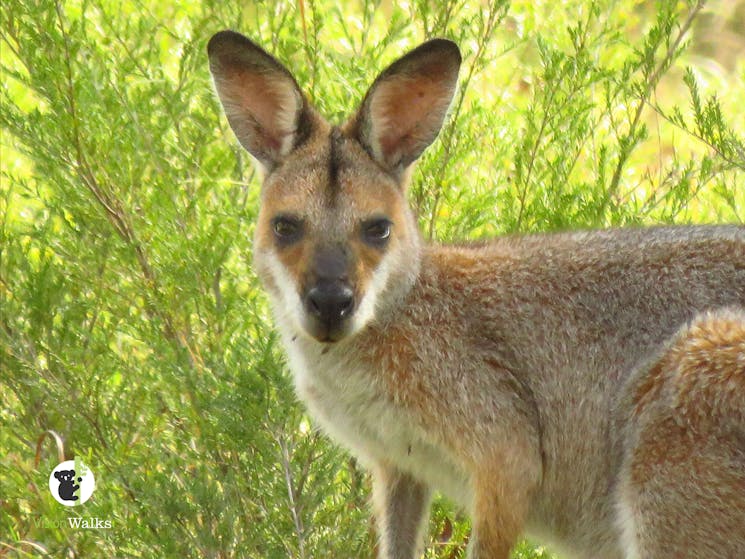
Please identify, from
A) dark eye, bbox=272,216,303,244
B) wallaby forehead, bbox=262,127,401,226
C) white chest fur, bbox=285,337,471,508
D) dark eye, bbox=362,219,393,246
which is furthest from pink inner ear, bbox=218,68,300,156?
white chest fur, bbox=285,337,471,508

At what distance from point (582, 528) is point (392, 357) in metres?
0.94

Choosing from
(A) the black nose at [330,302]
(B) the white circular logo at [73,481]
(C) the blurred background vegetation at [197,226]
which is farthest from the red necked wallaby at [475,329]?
(B) the white circular logo at [73,481]

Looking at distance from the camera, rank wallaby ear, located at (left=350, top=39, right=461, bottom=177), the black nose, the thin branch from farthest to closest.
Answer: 1. the thin branch
2. wallaby ear, located at (left=350, top=39, right=461, bottom=177)
3. the black nose

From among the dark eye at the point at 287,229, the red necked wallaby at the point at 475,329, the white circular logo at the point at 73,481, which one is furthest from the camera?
the white circular logo at the point at 73,481

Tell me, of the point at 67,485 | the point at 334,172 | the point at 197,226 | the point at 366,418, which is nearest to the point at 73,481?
the point at 67,485

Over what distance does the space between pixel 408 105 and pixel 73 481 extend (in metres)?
1.98

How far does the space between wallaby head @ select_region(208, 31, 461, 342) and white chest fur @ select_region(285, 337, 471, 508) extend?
19cm

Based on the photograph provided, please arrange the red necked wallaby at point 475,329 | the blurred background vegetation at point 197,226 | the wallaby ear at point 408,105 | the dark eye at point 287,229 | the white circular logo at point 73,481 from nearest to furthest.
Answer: the red necked wallaby at point 475,329
the dark eye at point 287,229
the wallaby ear at point 408,105
the blurred background vegetation at point 197,226
the white circular logo at point 73,481

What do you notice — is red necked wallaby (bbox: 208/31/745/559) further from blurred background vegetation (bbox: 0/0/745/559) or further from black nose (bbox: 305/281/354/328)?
blurred background vegetation (bbox: 0/0/745/559)

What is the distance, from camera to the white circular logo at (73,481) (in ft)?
18.3

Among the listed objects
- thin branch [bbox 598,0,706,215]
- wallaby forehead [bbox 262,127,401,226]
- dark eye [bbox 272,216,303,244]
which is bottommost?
dark eye [bbox 272,216,303,244]

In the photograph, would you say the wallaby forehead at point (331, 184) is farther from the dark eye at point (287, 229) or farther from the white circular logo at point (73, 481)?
the white circular logo at point (73, 481)

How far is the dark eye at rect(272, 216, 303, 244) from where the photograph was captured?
5.12 metres

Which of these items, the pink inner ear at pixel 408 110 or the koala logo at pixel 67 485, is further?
the koala logo at pixel 67 485
